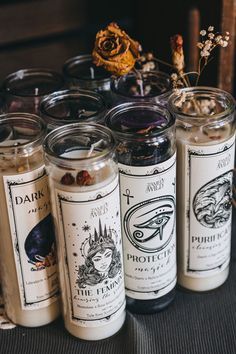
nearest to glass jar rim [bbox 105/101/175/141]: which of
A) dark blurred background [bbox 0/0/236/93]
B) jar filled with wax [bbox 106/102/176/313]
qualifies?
jar filled with wax [bbox 106/102/176/313]

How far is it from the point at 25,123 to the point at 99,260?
0.20 m

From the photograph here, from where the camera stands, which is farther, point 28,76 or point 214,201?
point 28,76

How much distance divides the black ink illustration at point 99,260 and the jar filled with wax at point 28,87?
222 millimetres

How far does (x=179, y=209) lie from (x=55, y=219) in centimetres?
18

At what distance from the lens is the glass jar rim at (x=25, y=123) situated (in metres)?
0.83

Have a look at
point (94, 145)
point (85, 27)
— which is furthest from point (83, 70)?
point (85, 27)

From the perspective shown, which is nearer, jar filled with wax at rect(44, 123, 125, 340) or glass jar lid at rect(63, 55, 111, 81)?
jar filled with wax at rect(44, 123, 125, 340)

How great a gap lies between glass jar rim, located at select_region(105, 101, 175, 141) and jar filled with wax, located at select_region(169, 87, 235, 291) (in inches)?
0.6

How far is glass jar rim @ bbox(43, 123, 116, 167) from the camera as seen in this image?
0.80m

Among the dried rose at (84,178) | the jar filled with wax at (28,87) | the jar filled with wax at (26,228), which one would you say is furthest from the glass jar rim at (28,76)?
the dried rose at (84,178)

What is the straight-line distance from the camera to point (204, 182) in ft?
2.96

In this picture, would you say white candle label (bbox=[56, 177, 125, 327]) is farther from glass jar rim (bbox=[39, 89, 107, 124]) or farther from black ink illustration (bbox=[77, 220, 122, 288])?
glass jar rim (bbox=[39, 89, 107, 124])

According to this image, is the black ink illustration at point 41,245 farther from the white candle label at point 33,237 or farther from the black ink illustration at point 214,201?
the black ink illustration at point 214,201

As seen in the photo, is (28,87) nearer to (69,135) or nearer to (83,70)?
(83,70)
